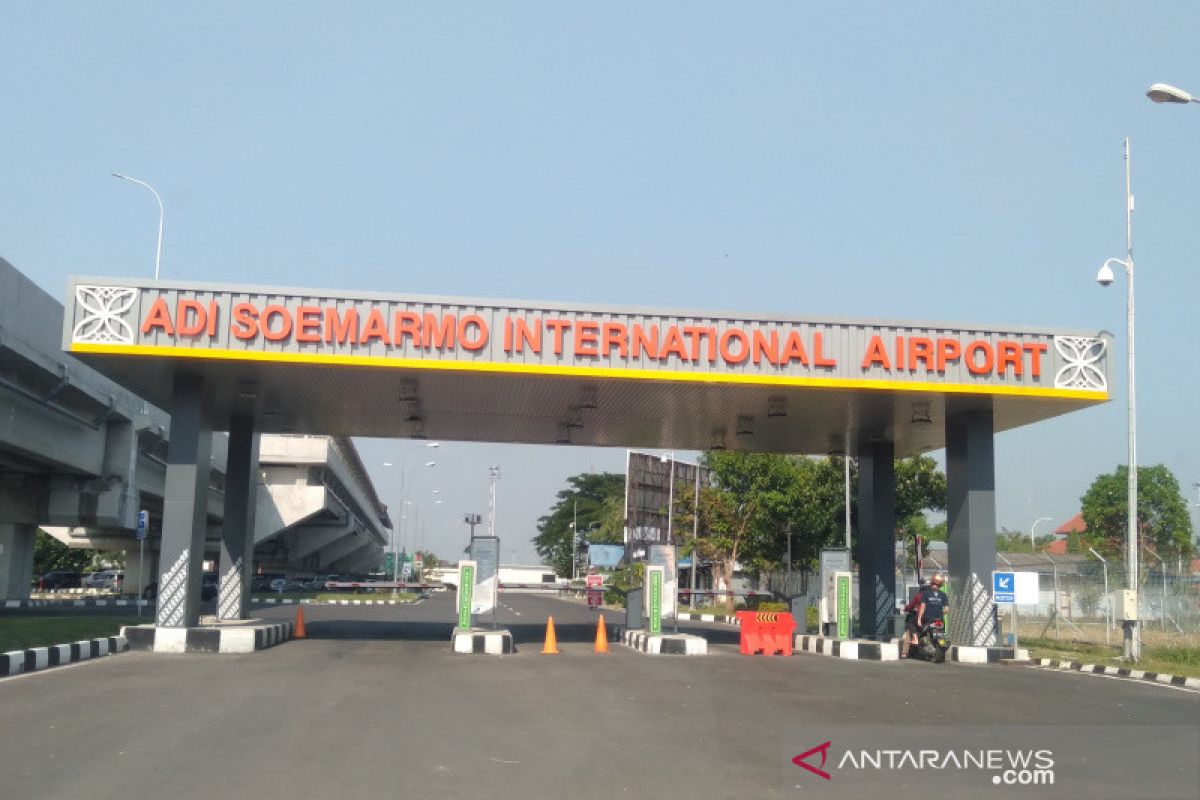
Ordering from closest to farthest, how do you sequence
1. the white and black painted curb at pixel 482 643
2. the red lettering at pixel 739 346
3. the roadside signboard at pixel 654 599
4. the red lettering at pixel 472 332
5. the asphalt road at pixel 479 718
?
the asphalt road at pixel 479 718 → the red lettering at pixel 472 332 → the red lettering at pixel 739 346 → the white and black painted curb at pixel 482 643 → the roadside signboard at pixel 654 599

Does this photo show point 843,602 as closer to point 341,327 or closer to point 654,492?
point 341,327

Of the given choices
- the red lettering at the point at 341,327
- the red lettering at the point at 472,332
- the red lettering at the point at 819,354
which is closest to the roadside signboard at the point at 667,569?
the red lettering at the point at 819,354

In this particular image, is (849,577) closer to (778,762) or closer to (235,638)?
(235,638)

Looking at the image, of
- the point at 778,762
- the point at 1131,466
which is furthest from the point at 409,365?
the point at 1131,466

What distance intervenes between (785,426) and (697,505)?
90.7ft

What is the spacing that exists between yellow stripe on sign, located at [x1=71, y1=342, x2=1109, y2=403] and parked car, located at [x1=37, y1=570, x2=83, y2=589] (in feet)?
184

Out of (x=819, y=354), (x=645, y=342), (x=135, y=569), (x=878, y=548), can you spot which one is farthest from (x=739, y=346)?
(x=135, y=569)

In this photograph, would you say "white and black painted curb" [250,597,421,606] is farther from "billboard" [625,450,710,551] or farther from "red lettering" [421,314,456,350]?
"red lettering" [421,314,456,350]

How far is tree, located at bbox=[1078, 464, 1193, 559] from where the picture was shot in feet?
230

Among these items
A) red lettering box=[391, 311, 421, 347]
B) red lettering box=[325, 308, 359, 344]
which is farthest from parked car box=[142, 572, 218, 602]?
red lettering box=[391, 311, 421, 347]

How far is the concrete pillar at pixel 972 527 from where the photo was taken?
20.4 meters

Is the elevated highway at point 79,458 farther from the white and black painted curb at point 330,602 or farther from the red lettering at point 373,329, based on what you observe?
the white and black painted curb at point 330,602

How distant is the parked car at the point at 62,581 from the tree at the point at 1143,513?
64027 millimetres

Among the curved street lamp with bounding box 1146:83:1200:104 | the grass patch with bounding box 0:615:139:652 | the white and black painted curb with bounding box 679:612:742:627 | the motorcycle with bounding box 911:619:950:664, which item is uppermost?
the curved street lamp with bounding box 1146:83:1200:104
